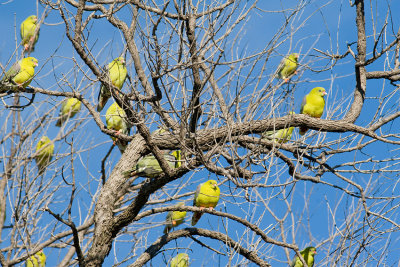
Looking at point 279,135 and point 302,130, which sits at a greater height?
point 279,135

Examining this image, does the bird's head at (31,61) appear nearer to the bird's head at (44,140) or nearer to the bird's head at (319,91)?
the bird's head at (44,140)

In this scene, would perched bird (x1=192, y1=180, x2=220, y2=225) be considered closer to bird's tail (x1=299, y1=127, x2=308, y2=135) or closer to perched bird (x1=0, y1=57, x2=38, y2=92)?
bird's tail (x1=299, y1=127, x2=308, y2=135)

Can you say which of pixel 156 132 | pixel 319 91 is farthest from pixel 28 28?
pixel 319 91

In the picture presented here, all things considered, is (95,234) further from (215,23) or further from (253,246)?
(215,23)

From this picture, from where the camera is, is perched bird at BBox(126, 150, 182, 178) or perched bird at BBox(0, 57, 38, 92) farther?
perched bird at BBox(0, 57, 38, 92)

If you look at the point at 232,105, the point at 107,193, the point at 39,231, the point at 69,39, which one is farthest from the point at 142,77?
the point at 39,231

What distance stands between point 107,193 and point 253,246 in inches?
60.3

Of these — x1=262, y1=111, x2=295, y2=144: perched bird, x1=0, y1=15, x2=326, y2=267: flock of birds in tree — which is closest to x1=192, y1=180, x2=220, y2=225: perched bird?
x1=0, y1=15, x2=326, y2=267: flock of birds in tree

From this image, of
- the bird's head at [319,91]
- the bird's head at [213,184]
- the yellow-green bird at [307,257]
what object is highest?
the bird's head at [319,91]

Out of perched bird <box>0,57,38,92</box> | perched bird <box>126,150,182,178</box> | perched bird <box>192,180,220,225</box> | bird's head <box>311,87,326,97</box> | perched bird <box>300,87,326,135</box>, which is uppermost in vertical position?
perched bird <box>0,57,38,92</box>

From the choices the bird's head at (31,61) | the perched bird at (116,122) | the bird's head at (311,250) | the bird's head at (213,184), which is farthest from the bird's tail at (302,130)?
the bird's head at (31,61)

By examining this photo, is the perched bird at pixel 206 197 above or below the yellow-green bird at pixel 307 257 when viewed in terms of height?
above

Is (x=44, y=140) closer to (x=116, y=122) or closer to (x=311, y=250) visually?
(x=116, y=122)

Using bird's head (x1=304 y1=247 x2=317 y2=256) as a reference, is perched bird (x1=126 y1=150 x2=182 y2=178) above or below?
above
